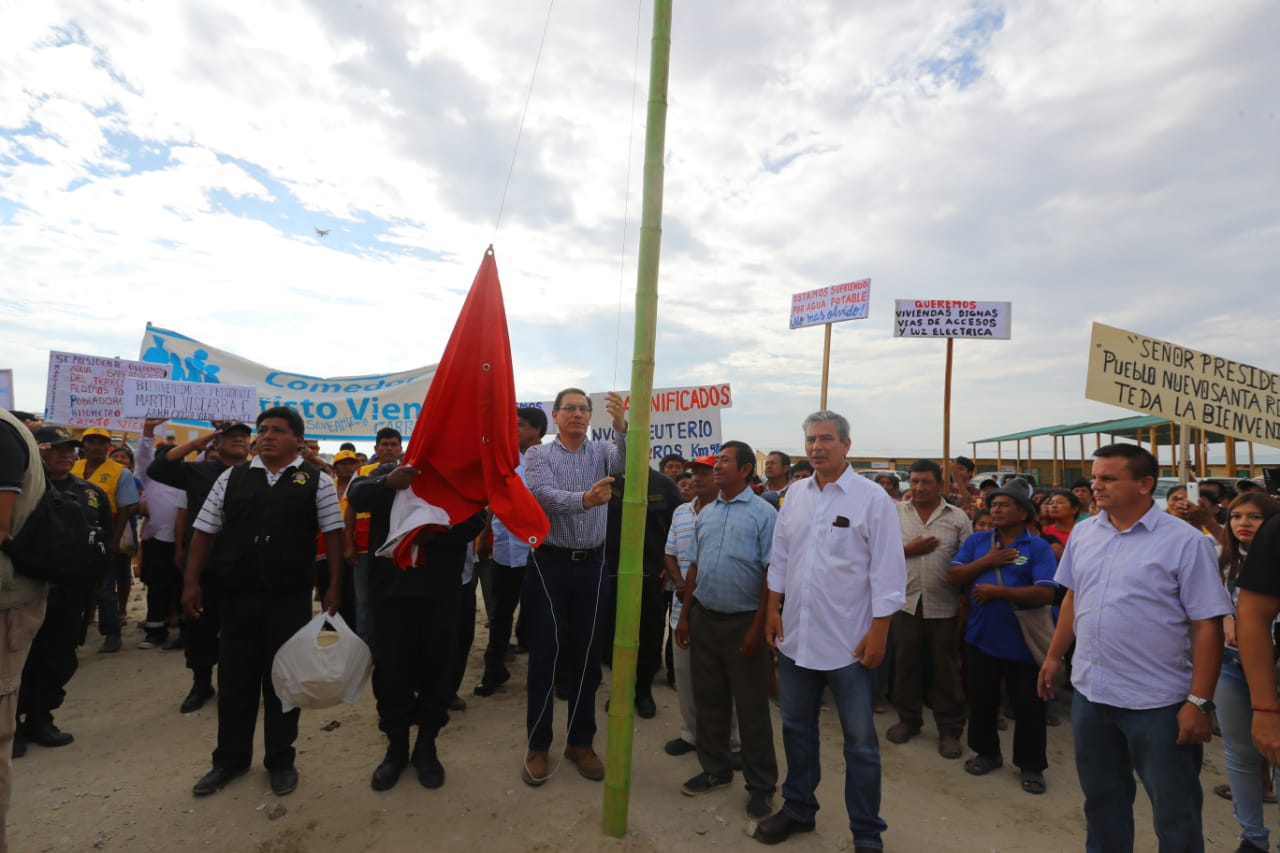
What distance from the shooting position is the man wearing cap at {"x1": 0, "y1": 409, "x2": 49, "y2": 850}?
103 inches

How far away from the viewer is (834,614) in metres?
3.22

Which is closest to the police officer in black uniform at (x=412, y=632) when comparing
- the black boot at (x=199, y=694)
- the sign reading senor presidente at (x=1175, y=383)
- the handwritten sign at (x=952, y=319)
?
the black boot at (x=199, y=694)

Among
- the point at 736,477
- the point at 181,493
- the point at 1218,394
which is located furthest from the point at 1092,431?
the point at 181,493

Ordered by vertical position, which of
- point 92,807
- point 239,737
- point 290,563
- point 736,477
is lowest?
point 92,807

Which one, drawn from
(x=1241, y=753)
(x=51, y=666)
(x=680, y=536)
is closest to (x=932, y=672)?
(x=1241, y=753)

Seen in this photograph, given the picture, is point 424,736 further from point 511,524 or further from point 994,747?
point 994,747

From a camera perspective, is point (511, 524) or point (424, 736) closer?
point (511, 524)

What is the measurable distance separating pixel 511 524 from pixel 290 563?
49.3 inches

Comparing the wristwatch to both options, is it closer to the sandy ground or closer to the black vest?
the sandy ground

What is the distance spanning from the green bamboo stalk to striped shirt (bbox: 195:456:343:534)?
180 cm

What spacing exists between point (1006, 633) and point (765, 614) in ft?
5.98

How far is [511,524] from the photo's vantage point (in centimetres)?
366

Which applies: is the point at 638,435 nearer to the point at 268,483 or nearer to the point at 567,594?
the point at 567,594

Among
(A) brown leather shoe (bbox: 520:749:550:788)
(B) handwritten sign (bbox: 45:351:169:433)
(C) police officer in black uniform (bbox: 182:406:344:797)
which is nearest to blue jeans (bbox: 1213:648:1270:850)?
(A) brown leather shoe (bbox: 520:749:550:788)
